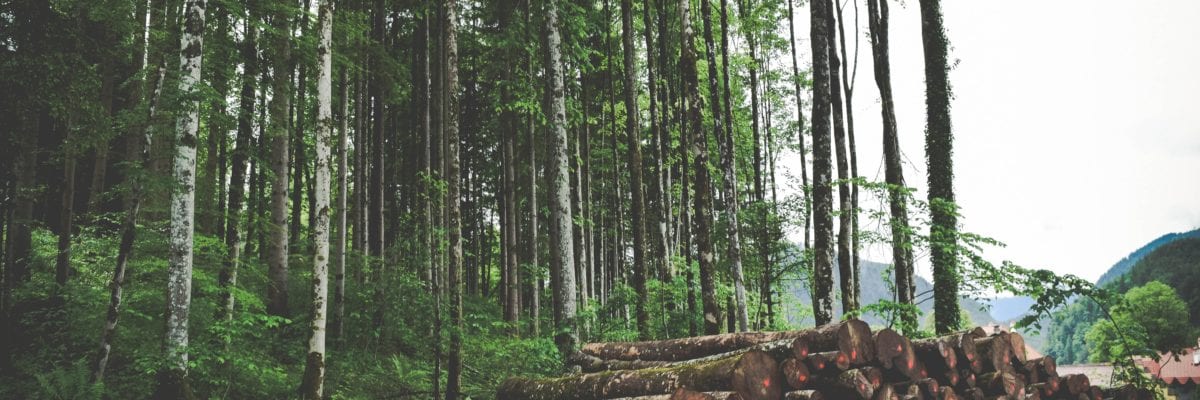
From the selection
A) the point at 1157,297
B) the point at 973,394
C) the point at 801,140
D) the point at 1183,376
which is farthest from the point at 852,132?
the point at 1157,297

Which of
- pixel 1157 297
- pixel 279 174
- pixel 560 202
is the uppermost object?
pixel 279 174

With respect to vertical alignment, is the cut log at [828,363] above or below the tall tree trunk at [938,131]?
below

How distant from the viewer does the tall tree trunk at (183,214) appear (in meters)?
8.69

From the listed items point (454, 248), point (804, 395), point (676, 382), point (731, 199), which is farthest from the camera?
point (731, 199)

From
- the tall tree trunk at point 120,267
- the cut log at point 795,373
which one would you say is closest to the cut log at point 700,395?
the cut log at point 795,373

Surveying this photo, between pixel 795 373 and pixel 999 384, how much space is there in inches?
108

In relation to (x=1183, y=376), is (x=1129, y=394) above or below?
above

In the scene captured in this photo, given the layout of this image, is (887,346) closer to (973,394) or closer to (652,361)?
(973,394)

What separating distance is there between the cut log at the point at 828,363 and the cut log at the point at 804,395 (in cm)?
27

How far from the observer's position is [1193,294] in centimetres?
7325

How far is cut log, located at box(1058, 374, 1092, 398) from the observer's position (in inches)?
298

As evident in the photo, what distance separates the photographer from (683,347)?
320 inches

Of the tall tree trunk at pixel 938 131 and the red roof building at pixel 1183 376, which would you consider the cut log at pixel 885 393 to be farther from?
the red roof building at pixel 1183 376

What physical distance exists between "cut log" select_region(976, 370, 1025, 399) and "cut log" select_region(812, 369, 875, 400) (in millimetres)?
1869
